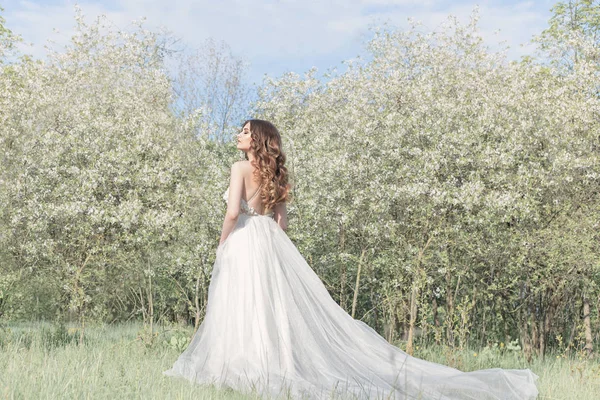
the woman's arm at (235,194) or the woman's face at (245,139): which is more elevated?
the woman's face at (245,139)

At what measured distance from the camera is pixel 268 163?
569 cm

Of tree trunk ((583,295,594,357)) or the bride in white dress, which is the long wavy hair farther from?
tree trunk ((583,295,594,357))

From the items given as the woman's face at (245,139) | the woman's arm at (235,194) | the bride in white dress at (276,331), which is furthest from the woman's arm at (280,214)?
the woman's face at (245,139)

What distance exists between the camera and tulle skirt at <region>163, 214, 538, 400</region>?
507cm

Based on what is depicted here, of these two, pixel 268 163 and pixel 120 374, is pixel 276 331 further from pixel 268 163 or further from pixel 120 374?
pixel 268 163

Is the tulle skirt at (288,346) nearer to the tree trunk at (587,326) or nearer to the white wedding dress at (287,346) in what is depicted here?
the white wedding dress at (287,346)

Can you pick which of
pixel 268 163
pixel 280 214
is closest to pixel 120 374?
pixel 280 214

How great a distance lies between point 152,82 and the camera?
623 inches

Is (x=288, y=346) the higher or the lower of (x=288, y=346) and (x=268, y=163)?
the lower

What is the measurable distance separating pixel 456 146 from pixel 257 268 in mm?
5505

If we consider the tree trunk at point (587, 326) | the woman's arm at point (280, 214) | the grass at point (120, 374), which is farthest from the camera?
the tree trunk at point (587, 326)

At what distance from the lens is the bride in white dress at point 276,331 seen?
16.9ft

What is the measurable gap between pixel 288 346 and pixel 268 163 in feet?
5.11

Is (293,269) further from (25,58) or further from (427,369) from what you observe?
(25,58)
